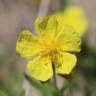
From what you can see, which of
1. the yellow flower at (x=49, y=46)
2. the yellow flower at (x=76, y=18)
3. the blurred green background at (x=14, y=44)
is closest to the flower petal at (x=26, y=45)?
the yellow flower at (x=49, y=46)

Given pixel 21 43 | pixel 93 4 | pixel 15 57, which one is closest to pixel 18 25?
pixel 15 57

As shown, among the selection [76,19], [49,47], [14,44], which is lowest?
[14,44]

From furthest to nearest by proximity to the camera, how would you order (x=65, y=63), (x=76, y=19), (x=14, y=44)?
(x=14, y=44), (x=76, y=19), (x=65, y=63)

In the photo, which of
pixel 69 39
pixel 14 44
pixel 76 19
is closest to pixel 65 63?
pixel 69 39

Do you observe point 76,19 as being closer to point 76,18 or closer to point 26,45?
point 76,18

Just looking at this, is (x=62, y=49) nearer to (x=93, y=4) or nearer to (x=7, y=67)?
(x=7, y=67)

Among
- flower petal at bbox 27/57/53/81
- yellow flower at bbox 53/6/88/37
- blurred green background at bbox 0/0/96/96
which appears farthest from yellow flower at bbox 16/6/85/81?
yellow flower at bbox 53/6/88/37

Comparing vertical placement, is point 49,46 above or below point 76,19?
above
